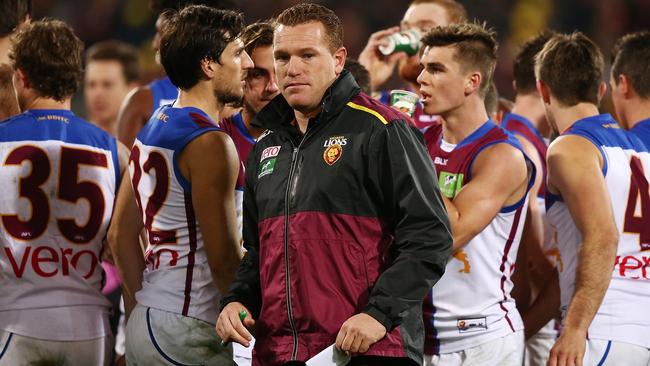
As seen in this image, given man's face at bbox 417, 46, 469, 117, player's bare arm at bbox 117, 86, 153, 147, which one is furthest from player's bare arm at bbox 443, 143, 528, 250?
player's bare arm at bbox 117, 86, 153, 147

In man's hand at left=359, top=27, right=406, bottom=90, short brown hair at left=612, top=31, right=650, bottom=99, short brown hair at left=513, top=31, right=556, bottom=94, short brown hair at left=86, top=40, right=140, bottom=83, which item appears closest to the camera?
short brown hair at left=612, top=31, right=650, bottom=99

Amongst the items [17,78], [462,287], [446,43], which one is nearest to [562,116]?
[446,43]

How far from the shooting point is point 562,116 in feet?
16.4

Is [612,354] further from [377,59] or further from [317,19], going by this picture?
[377,59]

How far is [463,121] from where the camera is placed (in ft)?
15.6

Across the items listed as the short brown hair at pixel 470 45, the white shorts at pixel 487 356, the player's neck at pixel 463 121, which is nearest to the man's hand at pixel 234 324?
the white shorts at pixel 487 356

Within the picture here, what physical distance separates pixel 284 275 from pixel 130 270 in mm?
1267

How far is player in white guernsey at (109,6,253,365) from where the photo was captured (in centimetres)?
399

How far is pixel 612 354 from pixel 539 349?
1373mm

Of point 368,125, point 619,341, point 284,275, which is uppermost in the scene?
point 368,125

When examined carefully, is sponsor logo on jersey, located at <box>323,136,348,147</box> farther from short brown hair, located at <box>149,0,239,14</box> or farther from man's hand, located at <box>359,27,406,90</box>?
man's hand, located at <box>359,27,406,90</box>

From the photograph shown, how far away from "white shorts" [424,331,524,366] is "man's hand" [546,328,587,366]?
8.6 inches

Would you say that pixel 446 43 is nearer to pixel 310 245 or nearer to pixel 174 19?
pixel 174 19

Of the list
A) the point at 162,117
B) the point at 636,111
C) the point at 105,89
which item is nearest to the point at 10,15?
the point at 162,117
